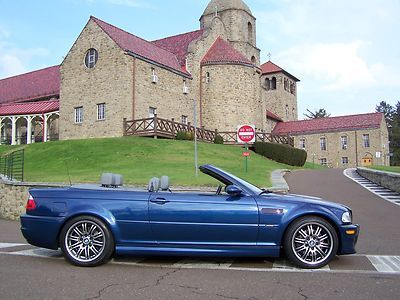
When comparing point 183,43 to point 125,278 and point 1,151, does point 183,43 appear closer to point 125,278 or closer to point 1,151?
point 1,151

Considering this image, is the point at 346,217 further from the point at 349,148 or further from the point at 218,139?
the point at 349,148

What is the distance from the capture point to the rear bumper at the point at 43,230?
6301mm

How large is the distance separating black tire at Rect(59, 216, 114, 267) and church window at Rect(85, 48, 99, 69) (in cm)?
3183

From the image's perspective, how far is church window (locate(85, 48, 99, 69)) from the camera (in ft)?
119

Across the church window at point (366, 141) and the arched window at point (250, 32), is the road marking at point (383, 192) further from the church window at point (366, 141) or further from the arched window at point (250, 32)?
the church window at point (366, 141)

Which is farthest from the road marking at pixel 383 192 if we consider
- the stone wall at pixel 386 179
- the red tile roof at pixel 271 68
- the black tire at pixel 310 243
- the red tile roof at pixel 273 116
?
the red tile roof at pixel 271 68

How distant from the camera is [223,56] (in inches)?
1708

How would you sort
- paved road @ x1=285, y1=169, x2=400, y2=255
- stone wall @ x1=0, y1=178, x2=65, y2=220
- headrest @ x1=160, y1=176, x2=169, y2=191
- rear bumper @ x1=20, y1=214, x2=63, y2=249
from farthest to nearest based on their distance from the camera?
stone wall @ x1=0, y1=178, x2=65, y2=220
paved road @ x1=285, y1=169, x2=400, y2=255
headrest @ x1=160, y1=176, x2=169, y2=191
rear bumper @ x1=20, y1=214, x2=63, y2=249

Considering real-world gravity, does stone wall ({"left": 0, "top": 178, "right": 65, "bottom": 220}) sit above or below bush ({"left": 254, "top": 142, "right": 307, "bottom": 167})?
below

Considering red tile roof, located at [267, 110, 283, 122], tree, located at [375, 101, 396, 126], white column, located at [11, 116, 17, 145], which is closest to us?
white column, located at [11, 116, 17, 145]

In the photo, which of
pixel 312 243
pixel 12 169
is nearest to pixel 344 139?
pixel 12 169

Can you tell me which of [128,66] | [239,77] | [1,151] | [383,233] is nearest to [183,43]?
[239,77]

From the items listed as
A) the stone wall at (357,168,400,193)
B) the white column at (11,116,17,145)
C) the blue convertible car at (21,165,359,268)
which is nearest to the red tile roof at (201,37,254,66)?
the white column at (11,116,17,145)

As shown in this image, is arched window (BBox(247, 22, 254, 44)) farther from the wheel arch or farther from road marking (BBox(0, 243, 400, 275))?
the wheel arch
